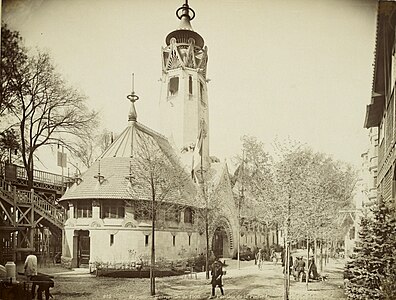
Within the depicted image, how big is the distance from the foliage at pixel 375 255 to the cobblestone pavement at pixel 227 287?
0.25m

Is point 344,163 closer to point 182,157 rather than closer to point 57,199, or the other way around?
point 182,157

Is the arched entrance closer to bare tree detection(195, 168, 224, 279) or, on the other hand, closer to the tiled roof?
the tiled roof

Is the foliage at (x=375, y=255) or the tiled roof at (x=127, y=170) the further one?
the tiled roof at (x=127, y=170)

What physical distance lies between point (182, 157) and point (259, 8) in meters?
1.57

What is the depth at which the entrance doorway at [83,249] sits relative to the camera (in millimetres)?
4211

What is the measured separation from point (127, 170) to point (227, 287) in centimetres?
141

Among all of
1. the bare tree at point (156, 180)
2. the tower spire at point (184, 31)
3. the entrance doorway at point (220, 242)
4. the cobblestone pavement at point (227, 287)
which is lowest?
the cobblestone pavement at point (227, 287)

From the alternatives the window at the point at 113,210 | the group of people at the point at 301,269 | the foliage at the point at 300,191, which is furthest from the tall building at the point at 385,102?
the window at the point at 113,210

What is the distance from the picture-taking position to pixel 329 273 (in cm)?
403

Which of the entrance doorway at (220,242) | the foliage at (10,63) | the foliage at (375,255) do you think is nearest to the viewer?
the foliage at (375,255)

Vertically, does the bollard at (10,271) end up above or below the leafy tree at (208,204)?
below

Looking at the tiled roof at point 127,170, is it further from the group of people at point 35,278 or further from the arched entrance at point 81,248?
the group of people at point 35,278

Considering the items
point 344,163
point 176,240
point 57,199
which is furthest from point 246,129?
point 57,199

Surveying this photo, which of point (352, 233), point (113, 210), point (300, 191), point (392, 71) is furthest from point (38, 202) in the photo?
point (392, 71)
